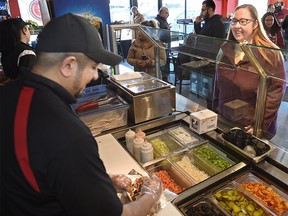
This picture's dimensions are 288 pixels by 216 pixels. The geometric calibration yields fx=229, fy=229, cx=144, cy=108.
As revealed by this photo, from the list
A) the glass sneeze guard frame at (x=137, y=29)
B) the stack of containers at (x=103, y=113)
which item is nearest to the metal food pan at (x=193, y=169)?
the stack of containers at (x=103, y=113)

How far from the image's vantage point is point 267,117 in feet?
5.05

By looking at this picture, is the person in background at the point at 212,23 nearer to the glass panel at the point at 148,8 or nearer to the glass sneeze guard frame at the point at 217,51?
the glass sneeze guard frame at the point at 217,51

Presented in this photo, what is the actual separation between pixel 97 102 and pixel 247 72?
1.12 meters

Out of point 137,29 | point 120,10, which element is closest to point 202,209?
point 137,29

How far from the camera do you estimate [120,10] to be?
28.1ft

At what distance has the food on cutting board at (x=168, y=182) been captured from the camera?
130 centimetres

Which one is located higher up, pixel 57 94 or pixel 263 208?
pixel 57 94

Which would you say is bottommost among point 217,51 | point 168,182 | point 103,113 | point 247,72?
point 168,182

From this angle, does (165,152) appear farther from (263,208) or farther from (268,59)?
(268,59)

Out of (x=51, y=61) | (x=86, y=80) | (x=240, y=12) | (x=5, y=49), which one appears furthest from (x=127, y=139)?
(x=5, y=49)

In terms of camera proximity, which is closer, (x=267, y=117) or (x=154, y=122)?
(x=267, y=117)

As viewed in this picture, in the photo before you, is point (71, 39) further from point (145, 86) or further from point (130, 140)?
point (145, 86)

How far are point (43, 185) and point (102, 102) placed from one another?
3.83 ft

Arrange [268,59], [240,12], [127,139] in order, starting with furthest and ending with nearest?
[240,12] → [127,139] → [268,59]
